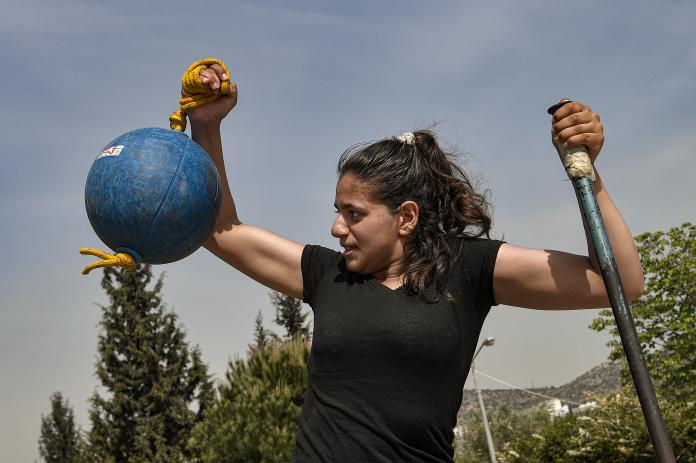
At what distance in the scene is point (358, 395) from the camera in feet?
10.2

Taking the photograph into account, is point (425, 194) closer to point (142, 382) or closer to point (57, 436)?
point (142, 382)

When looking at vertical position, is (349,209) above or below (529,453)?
below

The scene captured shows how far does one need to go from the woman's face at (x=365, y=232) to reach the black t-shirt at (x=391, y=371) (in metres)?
0.13

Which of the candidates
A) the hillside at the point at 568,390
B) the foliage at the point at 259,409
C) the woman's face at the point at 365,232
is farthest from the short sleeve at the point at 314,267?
the hillside at the point at 568,390

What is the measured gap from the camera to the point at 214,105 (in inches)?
158

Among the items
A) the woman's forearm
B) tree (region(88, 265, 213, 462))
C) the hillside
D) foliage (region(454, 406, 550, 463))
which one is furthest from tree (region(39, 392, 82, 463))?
the hillside

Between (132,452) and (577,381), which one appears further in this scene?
(577,381)

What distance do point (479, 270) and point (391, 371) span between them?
542 millimetres

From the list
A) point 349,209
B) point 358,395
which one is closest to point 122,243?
point 349,209

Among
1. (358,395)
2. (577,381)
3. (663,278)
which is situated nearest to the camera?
(358,395)

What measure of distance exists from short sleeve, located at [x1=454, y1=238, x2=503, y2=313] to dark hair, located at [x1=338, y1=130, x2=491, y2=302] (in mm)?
70

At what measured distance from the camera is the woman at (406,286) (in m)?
3.10

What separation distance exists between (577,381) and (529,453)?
79.6 meters

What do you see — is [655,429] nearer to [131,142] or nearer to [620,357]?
[131,142]
